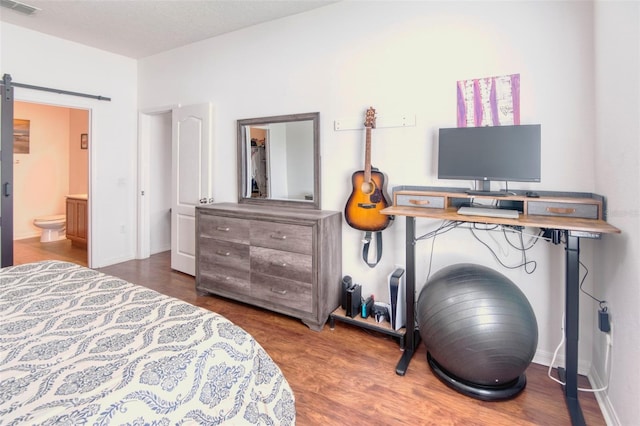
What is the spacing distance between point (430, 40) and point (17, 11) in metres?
3.77

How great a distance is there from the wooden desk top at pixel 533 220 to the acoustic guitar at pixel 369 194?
38 centimetres

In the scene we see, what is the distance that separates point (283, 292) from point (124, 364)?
5.84 feet

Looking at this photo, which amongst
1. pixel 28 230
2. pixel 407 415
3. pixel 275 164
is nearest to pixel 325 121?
pixel 275 164

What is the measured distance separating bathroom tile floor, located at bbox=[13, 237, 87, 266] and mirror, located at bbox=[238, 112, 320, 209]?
2.70m

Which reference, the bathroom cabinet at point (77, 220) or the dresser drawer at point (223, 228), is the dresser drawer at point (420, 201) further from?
the bathroom cabinet at point (77, 220)

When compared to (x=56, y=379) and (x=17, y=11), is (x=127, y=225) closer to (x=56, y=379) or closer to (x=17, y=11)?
(x=17, y=11)

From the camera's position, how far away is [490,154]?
82.1 inches

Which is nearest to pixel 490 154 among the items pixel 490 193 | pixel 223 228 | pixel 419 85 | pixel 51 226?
pixel 490 193

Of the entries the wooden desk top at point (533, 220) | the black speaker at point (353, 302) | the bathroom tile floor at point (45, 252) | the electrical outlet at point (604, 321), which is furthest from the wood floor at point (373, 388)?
the bathroom tile floor at point (45, 252)

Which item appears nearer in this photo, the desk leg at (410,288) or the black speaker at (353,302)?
the desk leg at (410,288)

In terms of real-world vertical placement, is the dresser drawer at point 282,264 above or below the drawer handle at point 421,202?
below

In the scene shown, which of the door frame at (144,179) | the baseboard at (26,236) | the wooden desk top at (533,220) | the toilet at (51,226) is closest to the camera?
the wooden desk top at (533,220)

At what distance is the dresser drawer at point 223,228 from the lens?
9.67 feet

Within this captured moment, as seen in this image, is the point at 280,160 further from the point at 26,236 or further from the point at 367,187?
the point at 26,236
